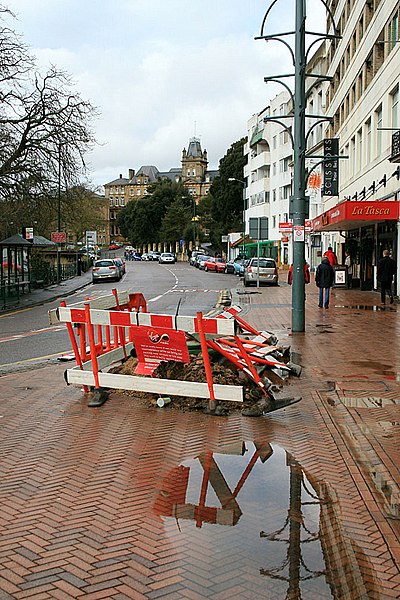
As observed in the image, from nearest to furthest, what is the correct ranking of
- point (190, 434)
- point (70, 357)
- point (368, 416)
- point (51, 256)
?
point (190, 434) → point (368, 416) → point (70, 357) → point (51, 256)

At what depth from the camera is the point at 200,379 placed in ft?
29.2

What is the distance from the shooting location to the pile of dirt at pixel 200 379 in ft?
28.8

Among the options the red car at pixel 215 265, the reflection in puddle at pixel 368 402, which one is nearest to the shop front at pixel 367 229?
the reflection in puddle at pixel 368 402

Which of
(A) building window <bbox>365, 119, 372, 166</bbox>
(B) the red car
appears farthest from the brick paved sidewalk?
(B) the red car

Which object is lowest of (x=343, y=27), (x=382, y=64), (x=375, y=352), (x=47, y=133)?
(x=375, y=352)

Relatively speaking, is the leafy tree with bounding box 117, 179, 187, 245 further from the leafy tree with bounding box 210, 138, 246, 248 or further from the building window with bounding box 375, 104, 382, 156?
the building window with bounding box 375, 104, 382, 156

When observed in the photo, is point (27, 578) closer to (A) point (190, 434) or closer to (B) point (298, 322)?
(A) point (190, 434)

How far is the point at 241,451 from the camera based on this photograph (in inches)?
275

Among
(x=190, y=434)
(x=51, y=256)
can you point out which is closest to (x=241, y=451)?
(x=190, y=434)

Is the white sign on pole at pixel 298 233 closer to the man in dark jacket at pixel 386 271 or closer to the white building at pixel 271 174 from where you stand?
the man in dark jacket at pixel 386 271

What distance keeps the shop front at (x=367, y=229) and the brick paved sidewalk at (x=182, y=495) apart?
16798 millimetres

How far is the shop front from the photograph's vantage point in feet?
86.1

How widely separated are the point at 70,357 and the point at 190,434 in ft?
19.8

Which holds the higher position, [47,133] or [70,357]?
[47,133]
